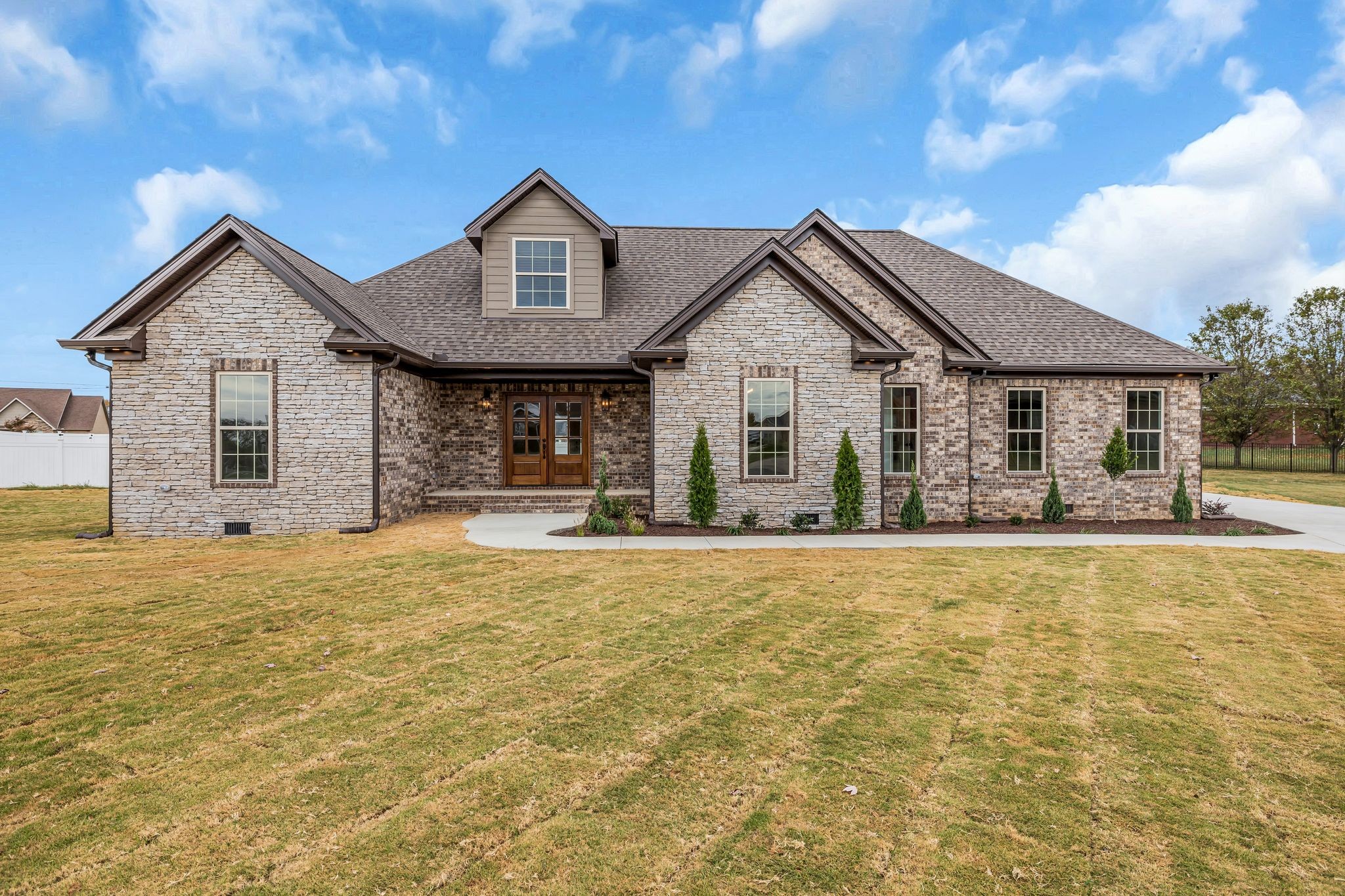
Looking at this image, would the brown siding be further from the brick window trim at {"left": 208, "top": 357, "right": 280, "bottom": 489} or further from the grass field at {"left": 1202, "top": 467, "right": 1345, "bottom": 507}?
the grass field at {"left": 1202, "top": 467, "right": 1345, "bottom": 507}

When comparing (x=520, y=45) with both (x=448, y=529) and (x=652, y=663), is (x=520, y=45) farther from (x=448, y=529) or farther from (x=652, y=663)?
(x=652, y=663)

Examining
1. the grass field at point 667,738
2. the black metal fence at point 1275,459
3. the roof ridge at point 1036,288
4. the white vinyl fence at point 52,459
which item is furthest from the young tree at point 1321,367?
the white vinyl fence at point 52,459

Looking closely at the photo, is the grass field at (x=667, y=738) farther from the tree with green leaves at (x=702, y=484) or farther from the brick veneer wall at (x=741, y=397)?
the brick veneer wall at (x=741, y=397)

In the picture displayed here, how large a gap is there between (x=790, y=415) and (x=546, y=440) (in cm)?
619

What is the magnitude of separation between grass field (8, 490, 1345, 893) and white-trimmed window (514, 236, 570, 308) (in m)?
9.20

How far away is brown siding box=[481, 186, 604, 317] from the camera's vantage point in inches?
574

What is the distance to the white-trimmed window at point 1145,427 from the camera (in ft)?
45.4

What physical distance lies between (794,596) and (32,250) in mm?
52286

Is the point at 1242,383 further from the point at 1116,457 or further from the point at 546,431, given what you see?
the point at 546,431

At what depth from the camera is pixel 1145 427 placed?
45.5 feet

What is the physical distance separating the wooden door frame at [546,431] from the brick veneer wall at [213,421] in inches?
144

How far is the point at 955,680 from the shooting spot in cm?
464

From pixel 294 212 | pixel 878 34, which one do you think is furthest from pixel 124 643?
pixel 294 212

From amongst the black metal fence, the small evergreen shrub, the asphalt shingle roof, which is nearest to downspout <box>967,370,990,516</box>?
the asphalt shingle roof
